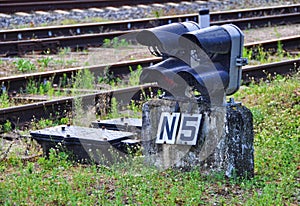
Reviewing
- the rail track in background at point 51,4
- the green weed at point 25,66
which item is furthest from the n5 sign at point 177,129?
the rail track in background at point 51,4

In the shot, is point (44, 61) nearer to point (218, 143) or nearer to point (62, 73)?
point (62, 73)

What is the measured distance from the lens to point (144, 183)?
17.9 ft

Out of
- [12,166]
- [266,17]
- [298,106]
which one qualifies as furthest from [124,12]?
[12,166]

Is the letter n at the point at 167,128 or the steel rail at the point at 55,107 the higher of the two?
the letter n at the point at 167,128

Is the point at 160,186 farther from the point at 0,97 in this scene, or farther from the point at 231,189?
the point at 0,97

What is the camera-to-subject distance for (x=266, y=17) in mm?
16734

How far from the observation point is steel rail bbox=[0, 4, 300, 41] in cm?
1357

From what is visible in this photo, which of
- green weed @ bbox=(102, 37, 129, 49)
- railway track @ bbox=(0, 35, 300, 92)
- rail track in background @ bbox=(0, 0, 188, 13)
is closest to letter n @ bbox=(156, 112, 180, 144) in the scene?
railway track @ bbox=(0, 35, 300, 92)

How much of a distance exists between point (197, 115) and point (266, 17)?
11.6 meters

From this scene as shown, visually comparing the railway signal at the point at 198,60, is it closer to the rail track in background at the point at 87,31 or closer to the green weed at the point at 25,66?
the green weed at the point at 25,66

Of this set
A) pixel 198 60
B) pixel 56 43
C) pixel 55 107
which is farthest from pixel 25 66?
pixel 198 60

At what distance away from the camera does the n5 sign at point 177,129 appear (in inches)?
222

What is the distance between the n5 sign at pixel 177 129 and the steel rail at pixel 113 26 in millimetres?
Result: 8221

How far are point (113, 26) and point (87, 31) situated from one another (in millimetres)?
676
